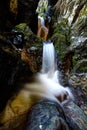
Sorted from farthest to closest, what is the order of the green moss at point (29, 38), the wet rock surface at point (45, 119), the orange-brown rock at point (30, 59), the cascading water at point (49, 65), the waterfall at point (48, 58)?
the waterfall at point (48, 58) < the green moss at point (29, 38) < the cascading water at point (49, 65) < the orange-brown rock at point (30, 59) < the wet rock surface at point (45, 119)

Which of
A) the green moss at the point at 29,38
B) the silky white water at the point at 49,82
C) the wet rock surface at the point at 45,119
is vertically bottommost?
the wet rock surface at the point at 45,119

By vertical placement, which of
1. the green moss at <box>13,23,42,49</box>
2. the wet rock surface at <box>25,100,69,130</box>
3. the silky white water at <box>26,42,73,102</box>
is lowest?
the wet rock surface at <box>25,100,69,130</box>

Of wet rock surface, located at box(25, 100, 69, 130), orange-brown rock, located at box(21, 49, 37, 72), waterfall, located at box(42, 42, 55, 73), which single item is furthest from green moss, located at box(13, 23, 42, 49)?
wet rock surface, located at box(25, 100, 69, 130)

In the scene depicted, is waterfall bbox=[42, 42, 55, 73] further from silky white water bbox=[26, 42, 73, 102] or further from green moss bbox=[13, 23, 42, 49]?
green moss bbox=[13, 23, 42, 49]

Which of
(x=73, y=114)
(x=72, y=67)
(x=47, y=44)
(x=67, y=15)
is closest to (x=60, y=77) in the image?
(x=72, y=67)

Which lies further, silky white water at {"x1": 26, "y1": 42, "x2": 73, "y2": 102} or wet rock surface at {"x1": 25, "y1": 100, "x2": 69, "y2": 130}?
silky white water at {"x1": 26, "y1": 42, "x2": 73, "y2": 102}

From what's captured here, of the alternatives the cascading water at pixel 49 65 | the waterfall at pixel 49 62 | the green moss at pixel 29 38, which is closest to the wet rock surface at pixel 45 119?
the cascading water at pixel 49 65

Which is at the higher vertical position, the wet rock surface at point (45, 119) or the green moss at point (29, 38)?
the green moss at point (29, 38)

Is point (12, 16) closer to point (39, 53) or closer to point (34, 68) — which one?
point (39, 53)

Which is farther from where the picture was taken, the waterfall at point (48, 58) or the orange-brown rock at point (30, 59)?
the waterfall at point (48, 58)

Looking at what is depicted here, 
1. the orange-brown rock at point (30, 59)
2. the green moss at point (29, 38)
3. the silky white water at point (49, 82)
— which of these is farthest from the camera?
the green moss at point (29, 38)

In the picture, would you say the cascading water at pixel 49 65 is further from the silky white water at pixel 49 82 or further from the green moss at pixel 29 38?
the green moss at pixel 29 38

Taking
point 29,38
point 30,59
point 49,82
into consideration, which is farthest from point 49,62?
point 49,82

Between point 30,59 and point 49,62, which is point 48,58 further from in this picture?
point 30,59
